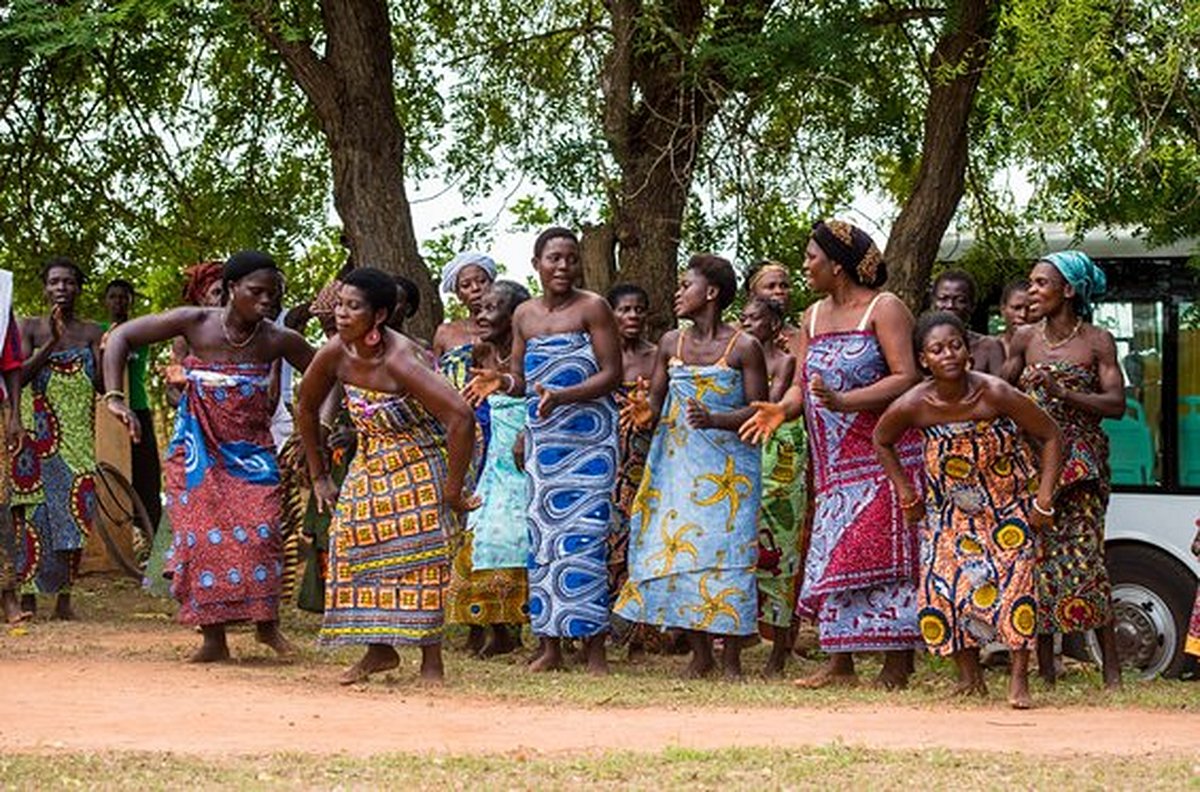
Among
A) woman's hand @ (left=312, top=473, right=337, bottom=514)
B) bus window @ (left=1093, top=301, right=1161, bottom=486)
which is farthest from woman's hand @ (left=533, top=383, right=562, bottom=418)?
bus window @ (left=1093, top=301, right=1161, bottom=486)

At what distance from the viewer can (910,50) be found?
48.3 ft

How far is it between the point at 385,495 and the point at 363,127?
5191mm

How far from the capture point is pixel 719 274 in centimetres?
1055

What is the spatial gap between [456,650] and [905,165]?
17.0 ft

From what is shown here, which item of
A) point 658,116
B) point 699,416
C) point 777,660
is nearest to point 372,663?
point 699,416

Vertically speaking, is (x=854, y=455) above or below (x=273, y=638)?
above

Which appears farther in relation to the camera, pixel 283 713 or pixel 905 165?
pixel 905 165

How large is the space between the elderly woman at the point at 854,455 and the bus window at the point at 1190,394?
2.22m

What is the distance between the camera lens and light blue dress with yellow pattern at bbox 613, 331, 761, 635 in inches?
410

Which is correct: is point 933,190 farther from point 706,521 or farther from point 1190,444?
point 706,521

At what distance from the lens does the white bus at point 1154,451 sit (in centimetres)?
1127

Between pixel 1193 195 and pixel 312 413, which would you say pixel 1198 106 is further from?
pixel 312 413

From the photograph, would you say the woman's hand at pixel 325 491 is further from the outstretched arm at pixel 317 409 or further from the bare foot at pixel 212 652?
the bare foot at pixel 212 652

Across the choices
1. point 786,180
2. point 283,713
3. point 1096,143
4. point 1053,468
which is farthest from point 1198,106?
point 283,713
